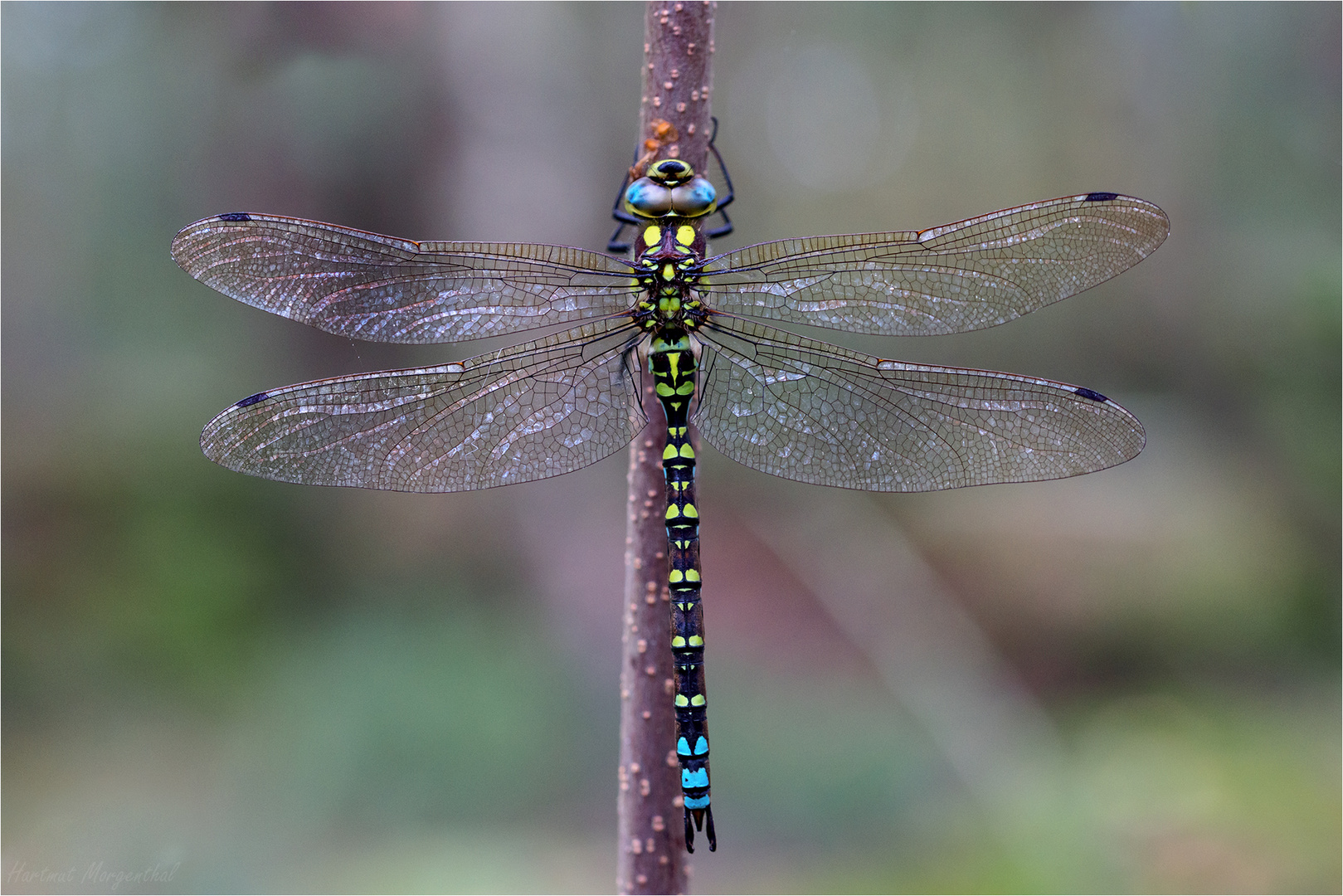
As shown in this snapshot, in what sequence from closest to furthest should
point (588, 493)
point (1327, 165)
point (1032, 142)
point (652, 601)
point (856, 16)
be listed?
point (652, 601), point (1327, 165), point (588, 493), point (856, 16), point (1032, 142)

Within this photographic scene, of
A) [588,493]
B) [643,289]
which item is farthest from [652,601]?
[588,493]

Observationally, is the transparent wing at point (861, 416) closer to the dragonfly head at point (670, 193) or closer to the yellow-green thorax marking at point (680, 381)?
the yellow-green thorax marking at point (680, 381)

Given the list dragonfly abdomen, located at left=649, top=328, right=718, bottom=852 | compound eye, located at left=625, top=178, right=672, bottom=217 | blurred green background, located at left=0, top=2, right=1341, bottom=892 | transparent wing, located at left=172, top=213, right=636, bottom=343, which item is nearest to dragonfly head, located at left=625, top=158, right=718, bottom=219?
compound eye, located at left=625, top=178, right=672, bottom=217

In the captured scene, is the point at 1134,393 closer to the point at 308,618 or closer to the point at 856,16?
the point at 856,16

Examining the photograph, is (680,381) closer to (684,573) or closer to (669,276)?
(669,276)

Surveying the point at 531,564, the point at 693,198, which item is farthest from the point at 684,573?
the point at 531,564

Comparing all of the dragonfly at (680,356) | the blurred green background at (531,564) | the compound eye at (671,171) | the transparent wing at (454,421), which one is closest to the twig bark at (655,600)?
the compound eye at (671,171)

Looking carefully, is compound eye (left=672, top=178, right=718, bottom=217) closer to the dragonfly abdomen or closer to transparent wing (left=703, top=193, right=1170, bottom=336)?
transparent wing (left=703, top=193, right=1170, bottom=336)
